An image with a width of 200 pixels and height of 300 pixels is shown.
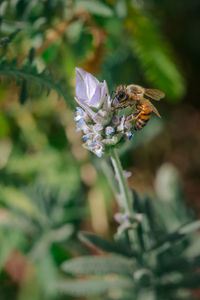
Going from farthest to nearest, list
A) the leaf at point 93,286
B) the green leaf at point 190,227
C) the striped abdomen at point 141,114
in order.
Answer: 1. the leaf at point 93,286
2. the green leaf at point 190,227
3. the striped abdomen at point 141,114

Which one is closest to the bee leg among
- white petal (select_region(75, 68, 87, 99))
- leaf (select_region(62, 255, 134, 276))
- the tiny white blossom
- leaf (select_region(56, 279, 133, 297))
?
the tiny white blossom

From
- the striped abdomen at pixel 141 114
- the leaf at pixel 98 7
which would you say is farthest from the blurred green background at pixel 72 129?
the striped abdomen at pixel 141 114

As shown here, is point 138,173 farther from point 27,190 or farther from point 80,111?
point 80,111

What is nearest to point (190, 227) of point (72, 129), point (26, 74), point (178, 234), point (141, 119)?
point (178, 234)

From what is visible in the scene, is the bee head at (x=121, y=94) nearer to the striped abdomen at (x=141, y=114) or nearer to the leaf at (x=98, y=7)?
the striped abdomen at (x=141, y=114)

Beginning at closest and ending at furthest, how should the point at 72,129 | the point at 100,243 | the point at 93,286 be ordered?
the point at 100,243 → the point at 93,286 → the point at 72,129

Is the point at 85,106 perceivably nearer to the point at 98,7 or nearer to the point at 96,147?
the point at 96,147
